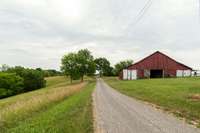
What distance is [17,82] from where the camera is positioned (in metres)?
78.0

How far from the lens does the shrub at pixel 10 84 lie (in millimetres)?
74688

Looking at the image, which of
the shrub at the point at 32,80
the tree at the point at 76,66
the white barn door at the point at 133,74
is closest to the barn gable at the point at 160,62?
the white barn door at the point at 133,74

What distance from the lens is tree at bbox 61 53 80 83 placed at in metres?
79.2

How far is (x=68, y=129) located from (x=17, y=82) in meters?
73.3

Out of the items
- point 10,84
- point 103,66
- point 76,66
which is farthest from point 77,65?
point 103,66

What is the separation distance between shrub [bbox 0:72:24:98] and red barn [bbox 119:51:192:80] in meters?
34.8

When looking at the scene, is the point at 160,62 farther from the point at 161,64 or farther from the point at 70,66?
the point at 70,66

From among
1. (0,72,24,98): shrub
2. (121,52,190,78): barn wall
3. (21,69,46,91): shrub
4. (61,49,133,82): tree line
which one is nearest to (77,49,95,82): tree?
(61,49,133,82): tree line

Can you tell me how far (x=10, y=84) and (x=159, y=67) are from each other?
43.8m

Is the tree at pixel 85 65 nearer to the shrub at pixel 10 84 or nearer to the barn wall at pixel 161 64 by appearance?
the shrub at pixel 10 84

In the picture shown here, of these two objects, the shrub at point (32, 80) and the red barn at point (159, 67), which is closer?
the red barn at point (159, 67)

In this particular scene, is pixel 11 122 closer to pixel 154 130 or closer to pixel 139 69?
pixel 154 130

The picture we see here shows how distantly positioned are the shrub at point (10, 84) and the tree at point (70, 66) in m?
14.2

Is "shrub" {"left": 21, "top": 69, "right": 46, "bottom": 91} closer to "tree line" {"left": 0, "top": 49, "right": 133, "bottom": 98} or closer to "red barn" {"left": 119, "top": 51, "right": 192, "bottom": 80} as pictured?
"tree line" {"left": 0, "top": 49, "right": 133, "bottom": 98}
